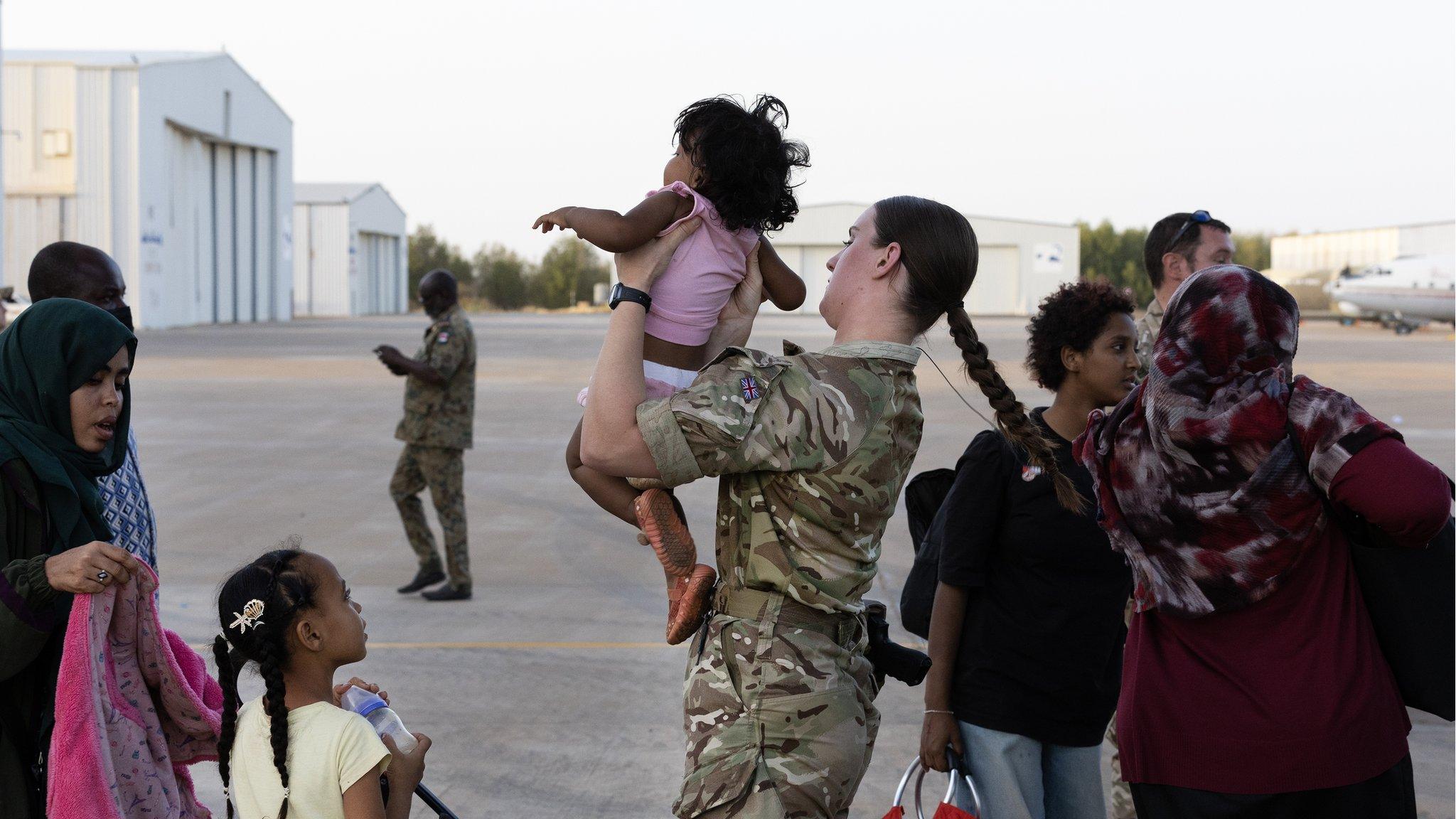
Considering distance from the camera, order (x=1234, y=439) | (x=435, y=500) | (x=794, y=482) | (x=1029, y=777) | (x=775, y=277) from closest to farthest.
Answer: (x=1234, y=439) < (x=794, y=482) < (x=775, y=277) < (x=1029, y=777) < (x=435, y=500)

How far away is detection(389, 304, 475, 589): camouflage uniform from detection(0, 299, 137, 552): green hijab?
502cm

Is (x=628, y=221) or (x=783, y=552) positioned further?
(x=628, y=221)

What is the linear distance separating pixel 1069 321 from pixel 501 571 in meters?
5.91

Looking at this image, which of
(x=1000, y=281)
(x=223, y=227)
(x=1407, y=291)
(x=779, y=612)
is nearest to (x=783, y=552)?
(x=779, y=612)

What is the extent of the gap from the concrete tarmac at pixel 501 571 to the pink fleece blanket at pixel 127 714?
0.58 ft

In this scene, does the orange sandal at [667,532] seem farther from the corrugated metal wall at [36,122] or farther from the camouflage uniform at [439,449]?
the corrugated metal wall at [36,122]

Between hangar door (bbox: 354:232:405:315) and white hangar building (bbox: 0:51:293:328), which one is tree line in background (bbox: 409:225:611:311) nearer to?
hangar door (bbox: 354:232:405:315)

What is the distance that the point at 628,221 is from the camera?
2273 millimetres

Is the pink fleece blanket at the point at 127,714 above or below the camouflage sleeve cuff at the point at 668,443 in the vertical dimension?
below

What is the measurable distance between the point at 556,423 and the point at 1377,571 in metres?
14.8

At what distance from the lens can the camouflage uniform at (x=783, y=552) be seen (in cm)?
206

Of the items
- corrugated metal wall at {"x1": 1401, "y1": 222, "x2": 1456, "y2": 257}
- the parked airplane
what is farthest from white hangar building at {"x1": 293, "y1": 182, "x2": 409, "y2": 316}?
corrugated metal wall at {"x1": 1401, "y1": 222, "x2": 1456, "y2": 257}

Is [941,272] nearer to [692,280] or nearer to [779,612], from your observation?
[692,280]

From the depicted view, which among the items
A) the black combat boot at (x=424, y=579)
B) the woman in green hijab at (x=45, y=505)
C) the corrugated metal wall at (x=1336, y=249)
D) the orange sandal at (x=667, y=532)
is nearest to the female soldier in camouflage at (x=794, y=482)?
the orange sandal at (x=667, y=532)
